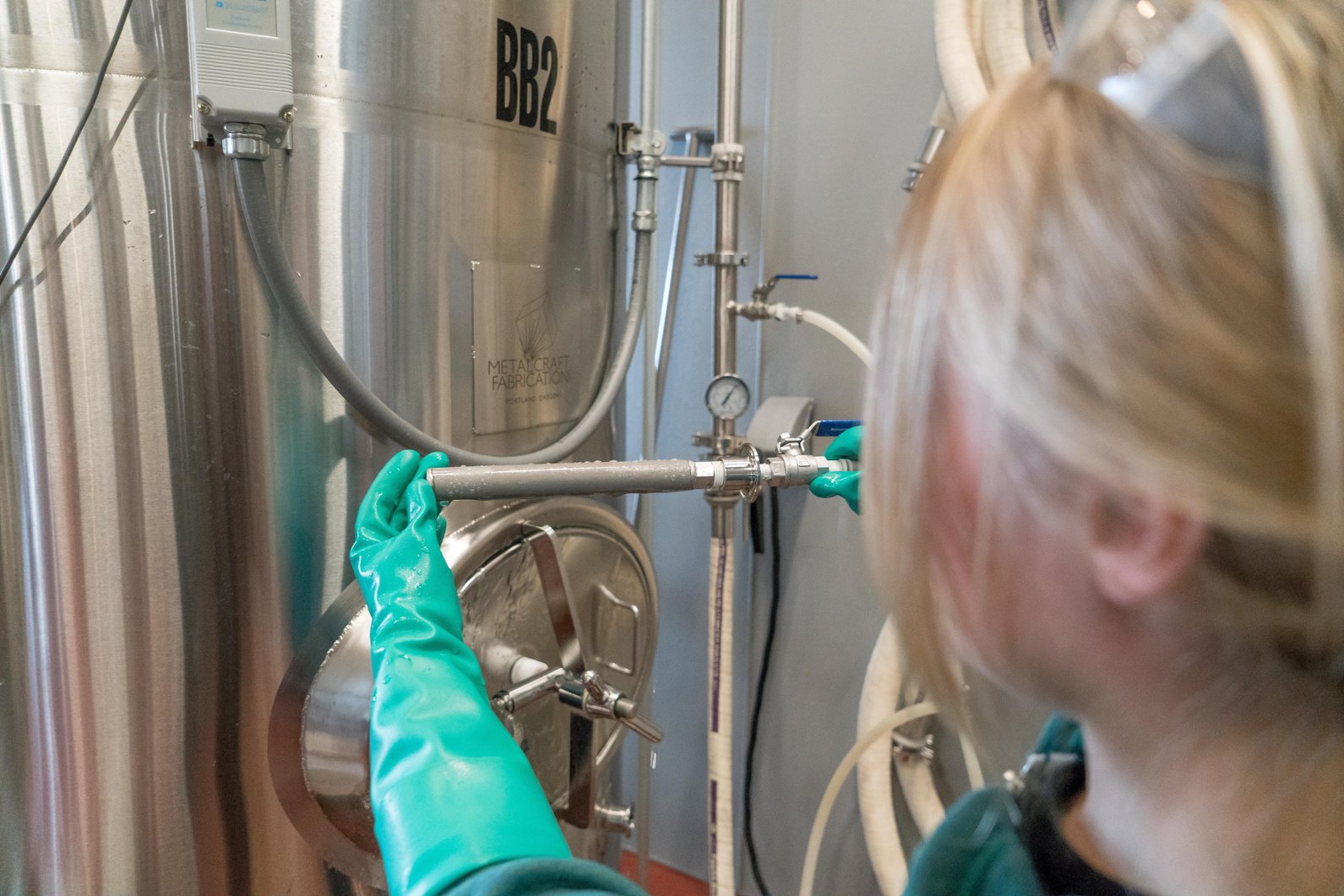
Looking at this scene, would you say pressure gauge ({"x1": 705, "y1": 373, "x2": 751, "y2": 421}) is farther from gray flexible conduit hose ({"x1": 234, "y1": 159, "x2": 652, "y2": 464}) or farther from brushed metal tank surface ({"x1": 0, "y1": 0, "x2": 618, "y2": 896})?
brushed metal tank surface ({"x1": 0, "y1": 0, "x2": 618, "y2": 896})

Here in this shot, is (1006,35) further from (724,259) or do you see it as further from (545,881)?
(545,881)

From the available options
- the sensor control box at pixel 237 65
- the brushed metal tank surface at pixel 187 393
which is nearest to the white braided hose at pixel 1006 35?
the brushed metal tank surface at pixel 187 393

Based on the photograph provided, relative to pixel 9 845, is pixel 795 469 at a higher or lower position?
higher

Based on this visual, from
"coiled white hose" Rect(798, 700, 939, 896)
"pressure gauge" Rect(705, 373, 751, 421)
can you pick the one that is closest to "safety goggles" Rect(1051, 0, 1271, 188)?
"coiled white hose" Rect(798, 700, 939, 896)

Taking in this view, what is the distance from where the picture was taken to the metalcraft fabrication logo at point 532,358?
2.89 feet

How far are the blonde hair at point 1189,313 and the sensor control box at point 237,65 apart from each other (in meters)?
0.55

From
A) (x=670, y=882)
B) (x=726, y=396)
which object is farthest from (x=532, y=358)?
(x=670, y=882)

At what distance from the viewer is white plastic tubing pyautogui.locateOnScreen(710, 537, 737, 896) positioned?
4.37ft

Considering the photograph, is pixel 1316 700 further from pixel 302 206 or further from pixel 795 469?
pixel 302 206

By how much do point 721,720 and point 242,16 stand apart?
1.08 meters

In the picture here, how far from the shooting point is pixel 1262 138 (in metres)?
0.29

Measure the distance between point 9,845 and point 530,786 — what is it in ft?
1.49

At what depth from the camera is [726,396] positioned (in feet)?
4.45

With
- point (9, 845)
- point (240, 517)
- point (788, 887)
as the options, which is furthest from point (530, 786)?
point (788, 887)
